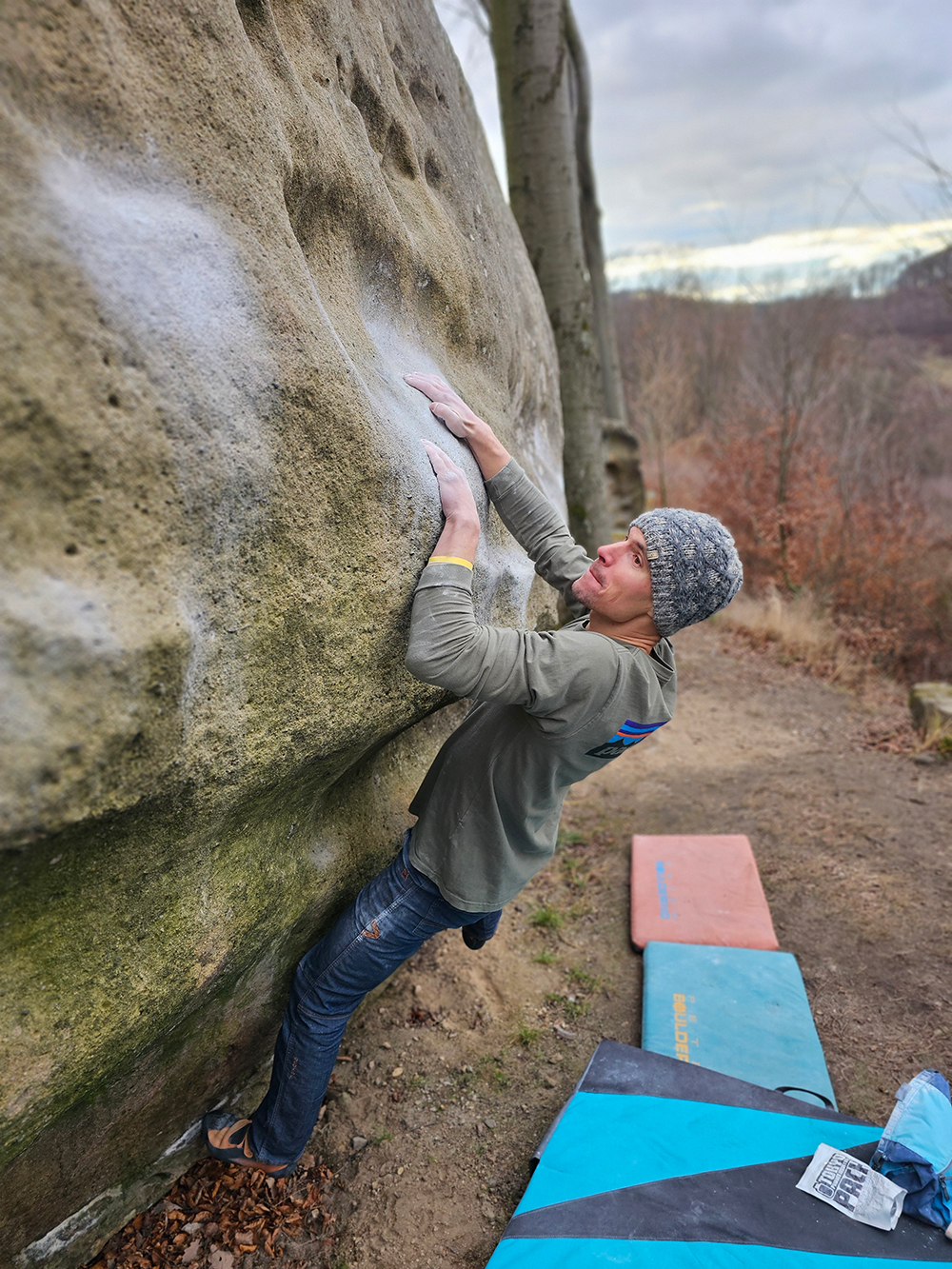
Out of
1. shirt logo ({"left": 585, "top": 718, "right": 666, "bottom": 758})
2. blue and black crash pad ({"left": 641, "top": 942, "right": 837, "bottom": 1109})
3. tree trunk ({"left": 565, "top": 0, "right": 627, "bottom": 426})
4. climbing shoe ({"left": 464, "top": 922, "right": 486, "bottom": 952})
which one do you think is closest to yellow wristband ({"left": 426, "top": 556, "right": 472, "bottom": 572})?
shirt logo ({"left": 585, "top": 718, "right": 666, "bottom": 758})

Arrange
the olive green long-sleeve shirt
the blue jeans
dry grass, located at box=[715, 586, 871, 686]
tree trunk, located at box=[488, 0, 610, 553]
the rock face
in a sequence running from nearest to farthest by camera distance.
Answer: the rock face → the olive green long-sleeve shirt → the blue jeans → tree trunk, located at box=[488, 0, 610, 553] → dry grass, located at box=[715, 586, 871, 686]

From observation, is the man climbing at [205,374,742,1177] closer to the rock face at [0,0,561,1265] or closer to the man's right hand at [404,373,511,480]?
the man's right hand at [404,373,511,480]

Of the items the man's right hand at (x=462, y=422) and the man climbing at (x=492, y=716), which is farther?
the man's right hand at (x=462, y=422)

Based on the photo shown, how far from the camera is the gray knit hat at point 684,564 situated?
188cm

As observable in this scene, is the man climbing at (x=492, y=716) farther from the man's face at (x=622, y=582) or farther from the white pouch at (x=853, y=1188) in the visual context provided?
the white pouch at (x=853, y=1188)

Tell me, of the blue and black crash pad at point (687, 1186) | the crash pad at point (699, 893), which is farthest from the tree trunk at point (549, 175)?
the blue and black crash pad at point (687, 1186)

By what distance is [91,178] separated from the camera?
4.15 feet

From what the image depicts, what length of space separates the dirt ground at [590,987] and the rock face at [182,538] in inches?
23.8

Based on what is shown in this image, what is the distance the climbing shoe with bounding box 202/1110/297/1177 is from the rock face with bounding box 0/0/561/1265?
2.9 inches

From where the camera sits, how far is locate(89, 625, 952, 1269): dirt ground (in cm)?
240

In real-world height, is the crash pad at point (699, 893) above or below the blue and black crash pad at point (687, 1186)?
below

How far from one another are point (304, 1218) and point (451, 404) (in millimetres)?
2356

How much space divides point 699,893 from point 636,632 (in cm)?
224

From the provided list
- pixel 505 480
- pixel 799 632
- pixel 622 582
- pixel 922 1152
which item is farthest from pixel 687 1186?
pixel 799 632
